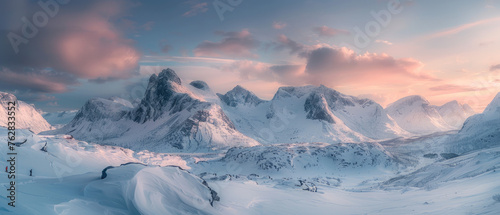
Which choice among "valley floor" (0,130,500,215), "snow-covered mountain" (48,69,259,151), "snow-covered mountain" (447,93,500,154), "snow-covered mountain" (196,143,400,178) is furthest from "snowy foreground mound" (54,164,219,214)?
"snow-covered mountain" (48,69,259,151)

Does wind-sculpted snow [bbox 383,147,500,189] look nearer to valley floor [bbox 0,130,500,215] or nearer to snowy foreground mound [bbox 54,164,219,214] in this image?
valley floor [bbox 0,130,500,215]

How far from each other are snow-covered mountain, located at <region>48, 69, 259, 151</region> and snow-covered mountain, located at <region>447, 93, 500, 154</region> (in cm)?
8217

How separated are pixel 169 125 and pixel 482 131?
125829 mm

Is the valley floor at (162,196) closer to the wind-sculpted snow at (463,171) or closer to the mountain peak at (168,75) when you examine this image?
the wind-sculpted snow at (463,171)

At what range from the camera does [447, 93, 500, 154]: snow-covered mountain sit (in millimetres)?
75625

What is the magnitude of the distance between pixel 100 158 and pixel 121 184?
28604 mm

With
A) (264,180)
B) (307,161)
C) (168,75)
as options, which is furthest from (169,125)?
(264,180)

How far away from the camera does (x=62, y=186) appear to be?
676 inches

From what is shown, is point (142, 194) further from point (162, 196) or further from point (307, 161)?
point (307, 161)

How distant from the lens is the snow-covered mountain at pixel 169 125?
133 meters

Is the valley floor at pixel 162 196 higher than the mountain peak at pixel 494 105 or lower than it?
lower

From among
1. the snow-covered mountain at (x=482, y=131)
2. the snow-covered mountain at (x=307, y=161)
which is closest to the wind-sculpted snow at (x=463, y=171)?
the snow-covered mountain at (x=307, y=161)

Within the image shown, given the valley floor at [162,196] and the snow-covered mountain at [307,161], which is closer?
the valley floor at [162,196]

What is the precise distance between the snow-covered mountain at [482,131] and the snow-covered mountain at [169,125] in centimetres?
8217
